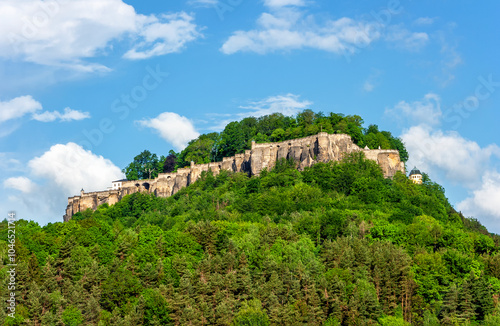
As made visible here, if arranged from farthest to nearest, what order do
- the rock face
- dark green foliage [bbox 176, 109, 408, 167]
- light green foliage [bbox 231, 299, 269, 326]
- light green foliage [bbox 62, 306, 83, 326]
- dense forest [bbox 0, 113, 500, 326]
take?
dark green foliage [bbox 176, 109, 408, 167] < the rock face < dense forest [bbox 0, 113, 500, 326] < light green foliage [bbox 62, 306, 83, 326] < light green foliage [bbox 231, 299, 269, 326]

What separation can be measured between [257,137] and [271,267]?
170 ft

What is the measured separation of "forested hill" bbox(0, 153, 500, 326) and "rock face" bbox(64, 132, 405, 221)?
803 cm

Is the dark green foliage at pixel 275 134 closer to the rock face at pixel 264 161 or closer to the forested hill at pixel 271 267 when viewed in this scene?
the rock face at pixel 264 161

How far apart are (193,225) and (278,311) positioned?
2247cm

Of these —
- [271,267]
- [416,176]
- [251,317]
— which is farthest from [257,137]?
[251,317]

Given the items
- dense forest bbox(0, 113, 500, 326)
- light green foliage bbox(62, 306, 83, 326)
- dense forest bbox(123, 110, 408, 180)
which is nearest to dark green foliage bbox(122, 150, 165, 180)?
dense forest bbox(123, 110, 408, 180)

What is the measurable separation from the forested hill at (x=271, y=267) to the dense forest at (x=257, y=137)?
16.4 meters

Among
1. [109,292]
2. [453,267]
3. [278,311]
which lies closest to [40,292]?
[109,292]

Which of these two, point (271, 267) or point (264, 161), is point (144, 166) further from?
point (271, 267)

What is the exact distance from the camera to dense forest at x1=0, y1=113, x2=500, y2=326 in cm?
6341

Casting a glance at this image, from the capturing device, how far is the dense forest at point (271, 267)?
208 feet

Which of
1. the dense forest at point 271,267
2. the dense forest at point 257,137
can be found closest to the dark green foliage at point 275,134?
the dense forest at point 257,137

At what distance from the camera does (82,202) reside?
393ft

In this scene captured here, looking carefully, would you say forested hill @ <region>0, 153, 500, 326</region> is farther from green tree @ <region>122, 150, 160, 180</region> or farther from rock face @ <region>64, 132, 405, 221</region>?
green tree @ <region>122, 150, 160, 180</region>
